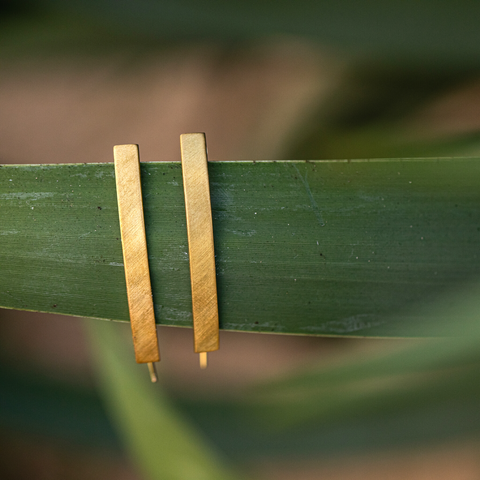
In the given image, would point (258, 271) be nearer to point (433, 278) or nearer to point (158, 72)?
point (433, 278)

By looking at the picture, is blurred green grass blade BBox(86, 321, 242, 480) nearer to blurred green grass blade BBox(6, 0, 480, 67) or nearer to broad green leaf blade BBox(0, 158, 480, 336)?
broad green leaf blade BBox(0, 158, 480, 336)

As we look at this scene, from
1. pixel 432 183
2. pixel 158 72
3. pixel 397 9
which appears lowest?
pixel 432 183

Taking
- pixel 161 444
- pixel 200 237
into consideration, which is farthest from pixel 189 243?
pixel 161 444

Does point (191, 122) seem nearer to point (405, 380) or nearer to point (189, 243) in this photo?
point (189, 243)

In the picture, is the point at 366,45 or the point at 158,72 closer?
the point at 366,45

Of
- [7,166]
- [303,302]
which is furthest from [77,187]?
[303,302]

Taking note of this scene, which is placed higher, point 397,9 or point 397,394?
point 397,9
